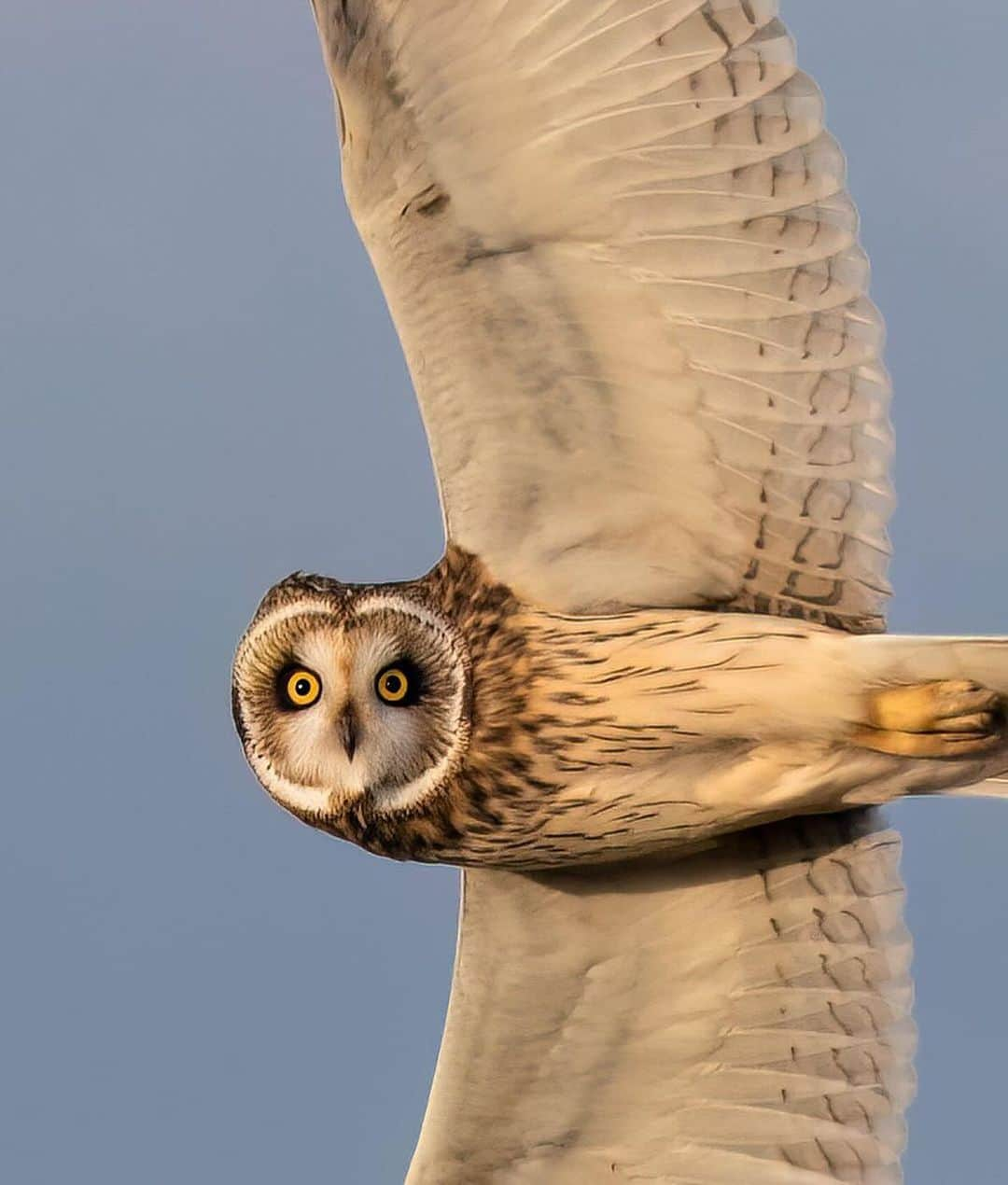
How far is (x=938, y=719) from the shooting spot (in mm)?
7281

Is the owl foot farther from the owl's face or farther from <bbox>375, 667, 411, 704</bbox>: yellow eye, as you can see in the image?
<bbox>375, 667, 411, 704</bbox>: yellow eye

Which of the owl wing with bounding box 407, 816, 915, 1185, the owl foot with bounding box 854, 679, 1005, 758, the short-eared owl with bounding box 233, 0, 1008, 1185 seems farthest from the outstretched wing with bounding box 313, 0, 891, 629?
the owl wing with bounding box 407, 816, 915, 1185

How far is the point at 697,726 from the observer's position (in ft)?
24.3

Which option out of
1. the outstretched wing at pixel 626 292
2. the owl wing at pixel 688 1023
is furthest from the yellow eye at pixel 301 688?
the owl wing at pixel 688 1023

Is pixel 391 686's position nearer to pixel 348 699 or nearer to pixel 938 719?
pixel 348 699

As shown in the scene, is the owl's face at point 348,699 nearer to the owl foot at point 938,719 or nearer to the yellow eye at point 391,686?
the yellow eye at point 391,686

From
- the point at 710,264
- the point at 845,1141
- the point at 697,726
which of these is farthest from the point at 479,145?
the point at 845,1141

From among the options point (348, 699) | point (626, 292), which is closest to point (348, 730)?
point (348, 699)

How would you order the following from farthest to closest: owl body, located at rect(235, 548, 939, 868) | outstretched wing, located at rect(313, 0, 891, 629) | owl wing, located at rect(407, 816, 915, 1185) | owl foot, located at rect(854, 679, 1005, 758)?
owl wing, located at rect(407, 816, 915, 1185) → owl body, located at rect(235, 548, 939, 868) → owl foot, located at rect(854, 679, 1005, 758) → outstretched wing, located at rect(313, 0, 891, 629)

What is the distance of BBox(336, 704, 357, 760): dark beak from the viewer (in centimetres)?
734

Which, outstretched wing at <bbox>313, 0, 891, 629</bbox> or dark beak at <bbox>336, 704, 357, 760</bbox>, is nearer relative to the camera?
outstretched wing at <bbox>313, 0, 891, 629</bbox>

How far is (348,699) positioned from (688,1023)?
1.82 m

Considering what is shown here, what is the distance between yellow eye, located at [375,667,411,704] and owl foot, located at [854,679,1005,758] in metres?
1.41

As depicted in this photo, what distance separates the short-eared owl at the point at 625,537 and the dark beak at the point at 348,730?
12 millimetres
